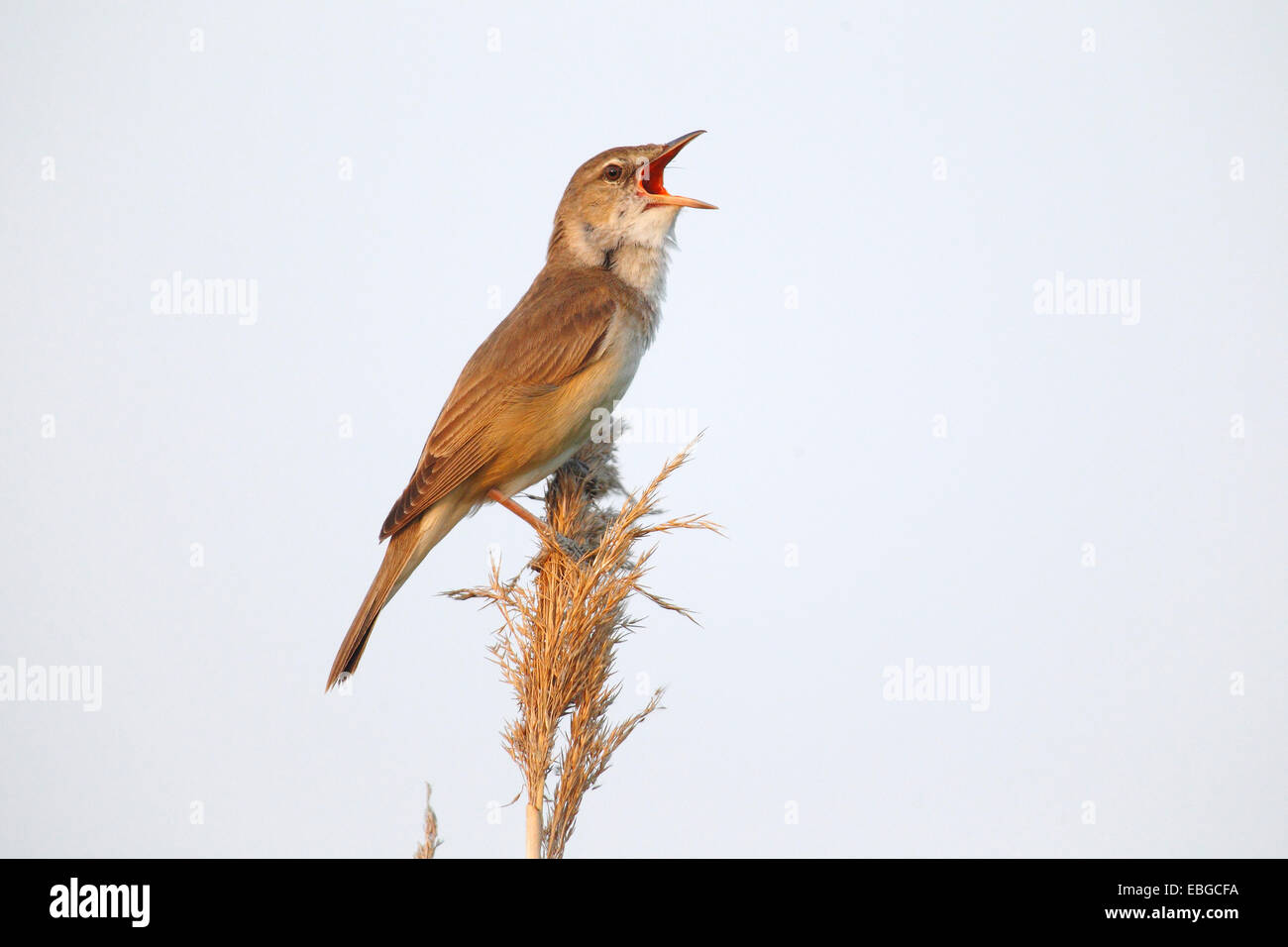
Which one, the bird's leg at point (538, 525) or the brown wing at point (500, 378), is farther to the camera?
the brown wing at point (500, 378)

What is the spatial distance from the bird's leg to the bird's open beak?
176 centimetres

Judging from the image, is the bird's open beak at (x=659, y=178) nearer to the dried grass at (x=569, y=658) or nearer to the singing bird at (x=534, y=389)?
the singing bird at (x=534, y=389)

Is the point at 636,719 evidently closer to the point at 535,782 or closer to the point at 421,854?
the point at 535,782

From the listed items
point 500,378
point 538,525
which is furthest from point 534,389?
point 538,525

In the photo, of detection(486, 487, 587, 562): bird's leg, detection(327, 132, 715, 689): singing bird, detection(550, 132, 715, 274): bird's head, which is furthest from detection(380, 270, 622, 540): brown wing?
detection(550, 132, 715, 274): bird's head

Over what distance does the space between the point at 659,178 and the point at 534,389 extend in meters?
1.55

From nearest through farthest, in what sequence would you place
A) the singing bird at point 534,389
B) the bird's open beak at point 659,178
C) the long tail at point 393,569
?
1. the long tail at point 393,569
2. the singing bird at point 534,389
3. the bird's open beak at point 659,178

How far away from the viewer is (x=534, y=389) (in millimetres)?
5047

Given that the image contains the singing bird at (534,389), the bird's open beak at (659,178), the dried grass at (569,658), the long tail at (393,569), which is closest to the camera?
the dried grass at (569,658)

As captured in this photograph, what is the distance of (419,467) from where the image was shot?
5.11 metres

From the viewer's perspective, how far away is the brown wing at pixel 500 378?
4988mm

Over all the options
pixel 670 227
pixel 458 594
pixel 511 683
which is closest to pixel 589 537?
pixel 458 594

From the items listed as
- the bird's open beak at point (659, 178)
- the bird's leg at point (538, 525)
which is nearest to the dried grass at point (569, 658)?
the bird's leg at point (538, 525)

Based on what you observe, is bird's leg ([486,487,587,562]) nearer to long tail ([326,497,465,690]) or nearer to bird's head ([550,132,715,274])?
long tail ([326,497,465,690])
